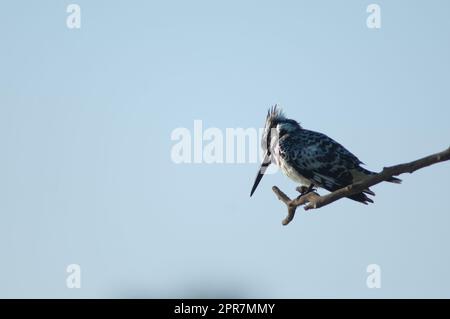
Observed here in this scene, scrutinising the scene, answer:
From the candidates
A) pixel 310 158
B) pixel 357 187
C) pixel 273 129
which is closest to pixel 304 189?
pixel 310 158

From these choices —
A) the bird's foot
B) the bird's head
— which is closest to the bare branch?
the bird's foot

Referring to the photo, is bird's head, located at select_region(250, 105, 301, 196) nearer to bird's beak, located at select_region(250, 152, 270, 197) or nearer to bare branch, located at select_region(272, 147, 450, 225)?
bird's beak, located at select_region(250, 152, 270, 197)

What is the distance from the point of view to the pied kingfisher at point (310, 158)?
41.0 feet

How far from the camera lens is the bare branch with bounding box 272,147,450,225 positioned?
25.6ft

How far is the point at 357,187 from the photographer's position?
8984mm

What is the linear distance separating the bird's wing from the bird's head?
A: 0.33 metres

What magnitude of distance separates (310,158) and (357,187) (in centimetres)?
390

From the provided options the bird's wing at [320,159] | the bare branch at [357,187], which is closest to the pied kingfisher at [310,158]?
the bird's wing at [320,159]

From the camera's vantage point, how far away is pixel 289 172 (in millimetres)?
13164
